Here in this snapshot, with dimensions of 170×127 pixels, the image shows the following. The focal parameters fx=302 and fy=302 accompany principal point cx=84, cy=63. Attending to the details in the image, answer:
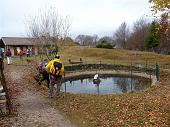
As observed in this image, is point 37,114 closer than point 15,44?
Yes

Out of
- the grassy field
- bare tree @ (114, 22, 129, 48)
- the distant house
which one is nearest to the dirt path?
the grassy field

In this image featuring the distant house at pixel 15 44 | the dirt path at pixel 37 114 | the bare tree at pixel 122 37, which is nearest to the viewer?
the dirt path at pixel 37 114

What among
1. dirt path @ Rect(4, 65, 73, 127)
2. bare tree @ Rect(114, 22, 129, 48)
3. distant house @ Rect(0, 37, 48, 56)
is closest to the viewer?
dirt path @ Rect(4, 65, 73, 127)

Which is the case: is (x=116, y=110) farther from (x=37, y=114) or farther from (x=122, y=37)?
(x=122, y=37)

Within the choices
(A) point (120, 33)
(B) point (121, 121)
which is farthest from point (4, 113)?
(A) point (120, 33)

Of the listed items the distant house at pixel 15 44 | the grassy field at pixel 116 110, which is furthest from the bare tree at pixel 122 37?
the grassy field at pixel 116 110

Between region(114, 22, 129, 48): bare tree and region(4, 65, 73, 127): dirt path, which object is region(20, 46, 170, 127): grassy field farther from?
region(114, 22, 129, 48): bare tree

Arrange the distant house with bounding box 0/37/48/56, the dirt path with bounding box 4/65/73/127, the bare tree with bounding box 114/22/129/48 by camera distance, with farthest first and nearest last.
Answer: the bare tree with bounding box 114/22/129/48 < the distant house with bounding box 0/37/48/56 < the dirt path with bounding box 4/65/73/127

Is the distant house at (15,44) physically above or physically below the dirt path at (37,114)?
above

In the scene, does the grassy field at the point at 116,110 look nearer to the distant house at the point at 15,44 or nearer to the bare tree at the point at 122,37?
the distant house at the point at 15,44

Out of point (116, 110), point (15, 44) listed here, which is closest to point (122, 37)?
point (15, 44)

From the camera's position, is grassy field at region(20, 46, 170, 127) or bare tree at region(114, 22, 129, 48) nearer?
grassy field at region(20, 46, 170, 127)

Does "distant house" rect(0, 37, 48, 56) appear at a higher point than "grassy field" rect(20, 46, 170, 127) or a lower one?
higher

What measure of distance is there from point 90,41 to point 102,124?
135 metres
